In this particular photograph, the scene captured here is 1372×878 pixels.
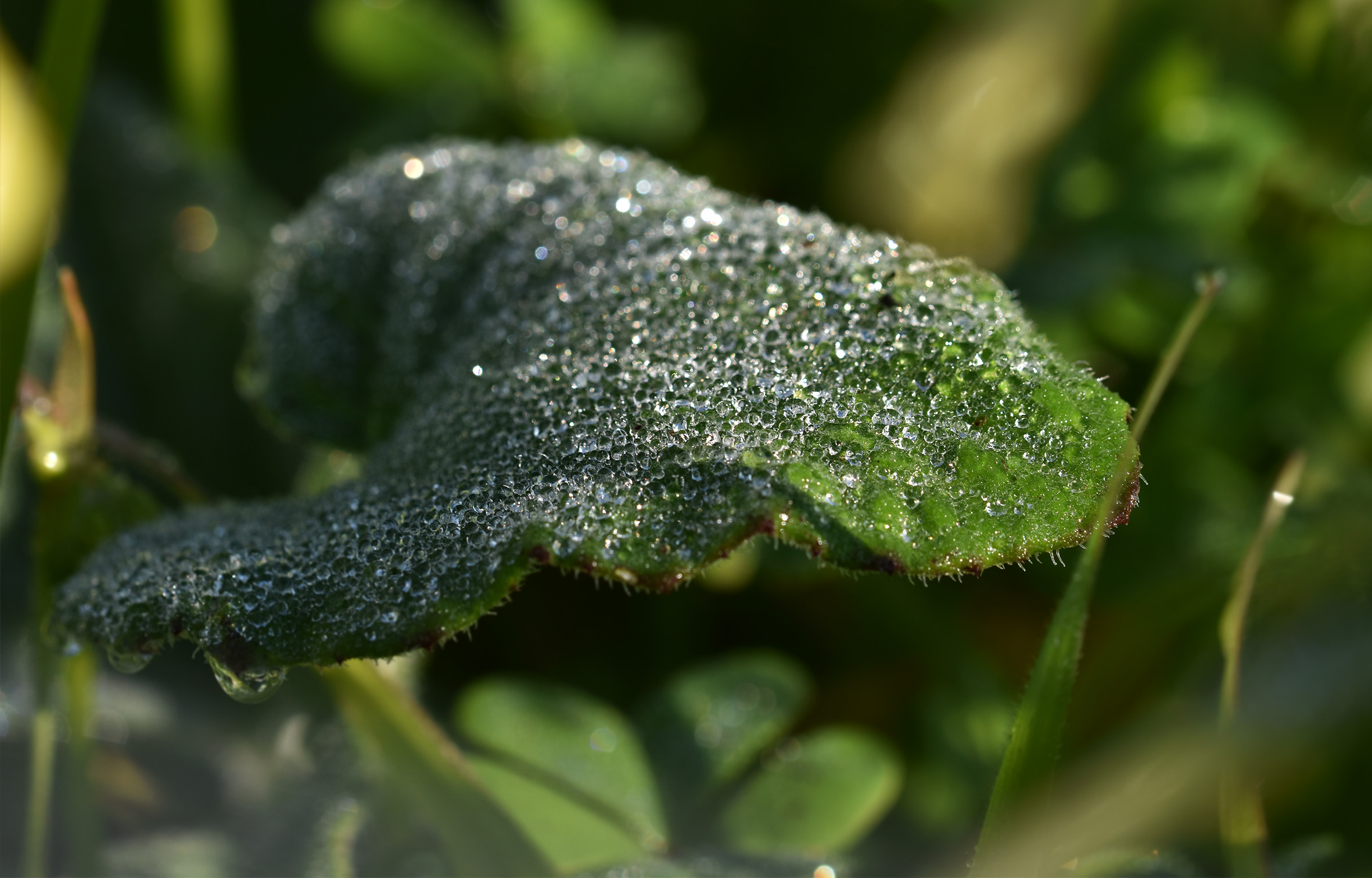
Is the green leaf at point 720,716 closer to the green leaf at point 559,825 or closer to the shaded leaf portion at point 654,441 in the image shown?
the green leaf at point 559,825

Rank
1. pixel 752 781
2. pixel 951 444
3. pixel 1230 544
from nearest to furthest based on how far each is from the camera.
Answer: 1. pixel 951 444
2. pixel 752 781
3. pixel 1230 544

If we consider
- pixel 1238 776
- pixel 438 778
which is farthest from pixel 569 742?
pixel 1238 776

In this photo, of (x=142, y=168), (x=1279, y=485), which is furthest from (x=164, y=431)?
(x=1279, y=485)

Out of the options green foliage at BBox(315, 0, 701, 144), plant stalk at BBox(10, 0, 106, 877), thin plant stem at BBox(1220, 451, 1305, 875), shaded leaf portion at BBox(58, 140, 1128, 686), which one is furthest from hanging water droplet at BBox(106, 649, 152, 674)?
green foliage at BBox(315, 0, 701, 144)

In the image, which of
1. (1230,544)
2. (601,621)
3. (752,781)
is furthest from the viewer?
(601,621)

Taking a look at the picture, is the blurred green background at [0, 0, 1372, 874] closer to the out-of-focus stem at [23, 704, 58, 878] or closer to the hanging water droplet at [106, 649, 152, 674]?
the out-of-focus stem at [23, 704, 58, 878]

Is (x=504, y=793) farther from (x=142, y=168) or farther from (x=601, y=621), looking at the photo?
(x=142, y=168)

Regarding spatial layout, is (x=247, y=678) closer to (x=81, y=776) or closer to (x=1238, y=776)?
(x=81, y=776)
